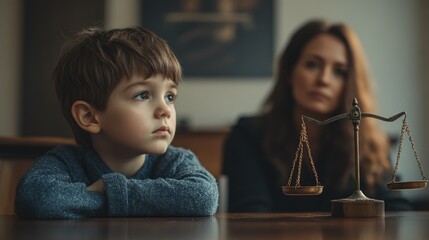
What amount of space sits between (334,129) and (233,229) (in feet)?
3.79

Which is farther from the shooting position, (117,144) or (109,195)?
(117,144)

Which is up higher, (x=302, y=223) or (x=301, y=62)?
(x=301, y=62)

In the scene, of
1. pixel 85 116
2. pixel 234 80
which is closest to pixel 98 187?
pixel 85 116

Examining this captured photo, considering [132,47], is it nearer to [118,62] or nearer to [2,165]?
[118,62]

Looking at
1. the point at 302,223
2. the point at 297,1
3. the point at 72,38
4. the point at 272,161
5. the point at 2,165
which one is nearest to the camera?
the point at 302,223

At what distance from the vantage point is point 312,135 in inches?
73.4

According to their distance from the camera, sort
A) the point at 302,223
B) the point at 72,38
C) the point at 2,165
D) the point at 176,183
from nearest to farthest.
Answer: the point at 302,223 → the point at 176,183 → the point at 72,38 → the point at 2,165

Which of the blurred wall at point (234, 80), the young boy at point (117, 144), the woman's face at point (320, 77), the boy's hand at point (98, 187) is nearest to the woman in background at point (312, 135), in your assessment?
the woman's face at point (320, 77)

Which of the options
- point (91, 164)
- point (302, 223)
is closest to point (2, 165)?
point (91, 164)

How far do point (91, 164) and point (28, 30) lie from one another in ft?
13.1

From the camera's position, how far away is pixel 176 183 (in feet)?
3.35

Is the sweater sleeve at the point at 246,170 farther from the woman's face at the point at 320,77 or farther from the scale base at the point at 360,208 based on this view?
the scale base at the point at 360,208

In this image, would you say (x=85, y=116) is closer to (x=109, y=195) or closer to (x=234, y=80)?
(x=109, y=195)

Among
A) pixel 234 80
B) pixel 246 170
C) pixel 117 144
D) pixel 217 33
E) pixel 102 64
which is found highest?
pixel 217 33
